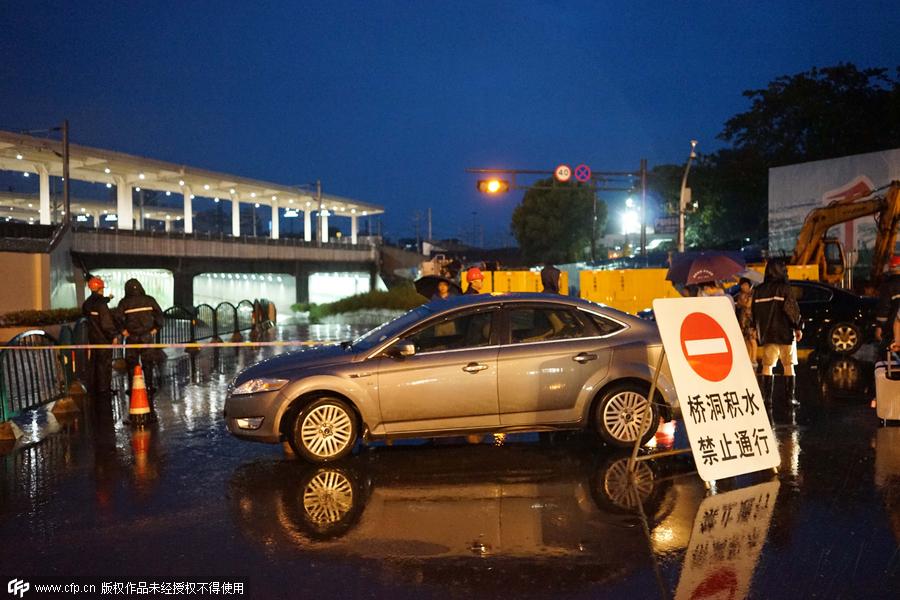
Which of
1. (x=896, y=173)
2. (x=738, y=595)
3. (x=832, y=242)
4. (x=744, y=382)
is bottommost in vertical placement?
(x=738, y=595)

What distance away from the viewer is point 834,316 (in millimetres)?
16688

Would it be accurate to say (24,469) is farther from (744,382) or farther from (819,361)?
(819,361)

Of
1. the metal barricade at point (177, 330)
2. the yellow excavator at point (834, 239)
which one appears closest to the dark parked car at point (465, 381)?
the metal barricade at point (177, 330)

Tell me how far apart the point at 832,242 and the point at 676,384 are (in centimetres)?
2010

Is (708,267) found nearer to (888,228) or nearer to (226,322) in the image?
(888,228)

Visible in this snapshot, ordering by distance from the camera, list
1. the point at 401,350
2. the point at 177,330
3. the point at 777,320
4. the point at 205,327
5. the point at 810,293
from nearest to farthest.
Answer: the point at 401,350
the point at 777,320
the point at 810,293
the point at 177,330
the point at 205,327

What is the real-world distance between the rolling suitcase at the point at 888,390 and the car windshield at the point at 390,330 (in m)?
4.95

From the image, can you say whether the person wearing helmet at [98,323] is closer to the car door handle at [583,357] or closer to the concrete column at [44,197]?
the car door handle at [583,357]

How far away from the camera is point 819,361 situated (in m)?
16.0

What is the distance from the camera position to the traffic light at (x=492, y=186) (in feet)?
94.7

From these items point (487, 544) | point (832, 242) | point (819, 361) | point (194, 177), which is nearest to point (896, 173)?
point (832, 242)

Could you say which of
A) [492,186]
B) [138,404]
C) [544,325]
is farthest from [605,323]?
[492,186]

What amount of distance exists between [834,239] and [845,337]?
9.13 m

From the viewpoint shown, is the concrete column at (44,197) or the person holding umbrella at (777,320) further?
→ the concrete column at (44,197)
